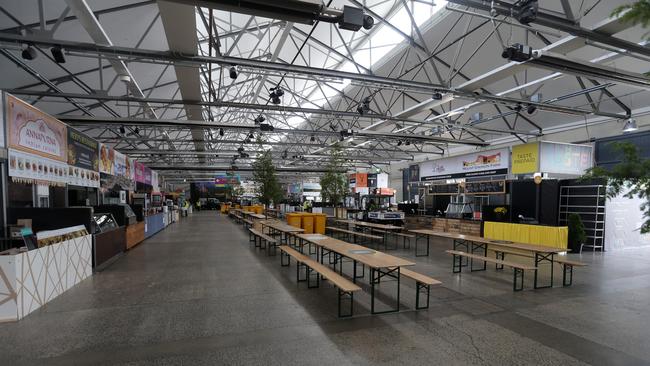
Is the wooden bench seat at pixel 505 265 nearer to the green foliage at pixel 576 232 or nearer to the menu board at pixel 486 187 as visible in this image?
the green foliage at pixel 576 232

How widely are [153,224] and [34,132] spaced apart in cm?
874

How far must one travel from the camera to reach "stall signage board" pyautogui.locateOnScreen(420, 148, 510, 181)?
42.4ft

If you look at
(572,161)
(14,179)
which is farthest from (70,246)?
(572,161)

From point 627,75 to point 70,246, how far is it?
12.2 m

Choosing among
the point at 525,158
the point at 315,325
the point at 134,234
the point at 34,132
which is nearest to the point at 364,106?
the point at 525,158

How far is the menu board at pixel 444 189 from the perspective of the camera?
15.6 m

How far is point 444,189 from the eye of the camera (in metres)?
16.2

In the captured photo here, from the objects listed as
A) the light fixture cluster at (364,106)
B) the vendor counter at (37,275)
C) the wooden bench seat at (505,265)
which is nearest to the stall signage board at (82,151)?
the vendor counter at (37,275)

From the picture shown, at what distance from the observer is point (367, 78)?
8.40m

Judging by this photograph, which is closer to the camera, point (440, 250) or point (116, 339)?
point (116, 339)

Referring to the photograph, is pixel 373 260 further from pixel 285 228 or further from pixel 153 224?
pixel 153 224

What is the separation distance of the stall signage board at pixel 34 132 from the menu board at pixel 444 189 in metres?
14.8

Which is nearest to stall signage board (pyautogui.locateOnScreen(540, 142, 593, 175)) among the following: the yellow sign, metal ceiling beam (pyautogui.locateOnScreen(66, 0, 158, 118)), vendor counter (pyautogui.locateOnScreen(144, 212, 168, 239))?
the yellow sign

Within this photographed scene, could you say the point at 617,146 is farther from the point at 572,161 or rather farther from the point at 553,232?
the point at 572,161
